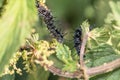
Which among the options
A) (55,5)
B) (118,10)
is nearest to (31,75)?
(118,10)

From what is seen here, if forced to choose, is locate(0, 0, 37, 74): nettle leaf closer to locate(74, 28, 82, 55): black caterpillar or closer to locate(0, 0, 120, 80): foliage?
locate(0, 0, 120, 80): foliage

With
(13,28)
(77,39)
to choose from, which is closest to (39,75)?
(77,39)

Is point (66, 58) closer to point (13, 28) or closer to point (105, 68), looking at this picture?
point (105, 68)

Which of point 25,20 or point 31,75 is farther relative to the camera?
point 31,75

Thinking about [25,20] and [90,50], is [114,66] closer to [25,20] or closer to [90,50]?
[90,50]

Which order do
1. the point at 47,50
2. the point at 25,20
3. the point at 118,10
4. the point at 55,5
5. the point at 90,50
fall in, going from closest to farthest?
1. the point at 25,20
2. the point at 47,50
3. the point at 90,50
4. the point at 118,10
5. the point at 55,5

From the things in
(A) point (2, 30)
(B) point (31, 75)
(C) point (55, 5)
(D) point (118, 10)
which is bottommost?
(A) point (2, 30)

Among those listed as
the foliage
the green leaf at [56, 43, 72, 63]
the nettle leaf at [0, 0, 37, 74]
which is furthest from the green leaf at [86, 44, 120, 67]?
the nettle leaf at [0, 0, 37, 74]
